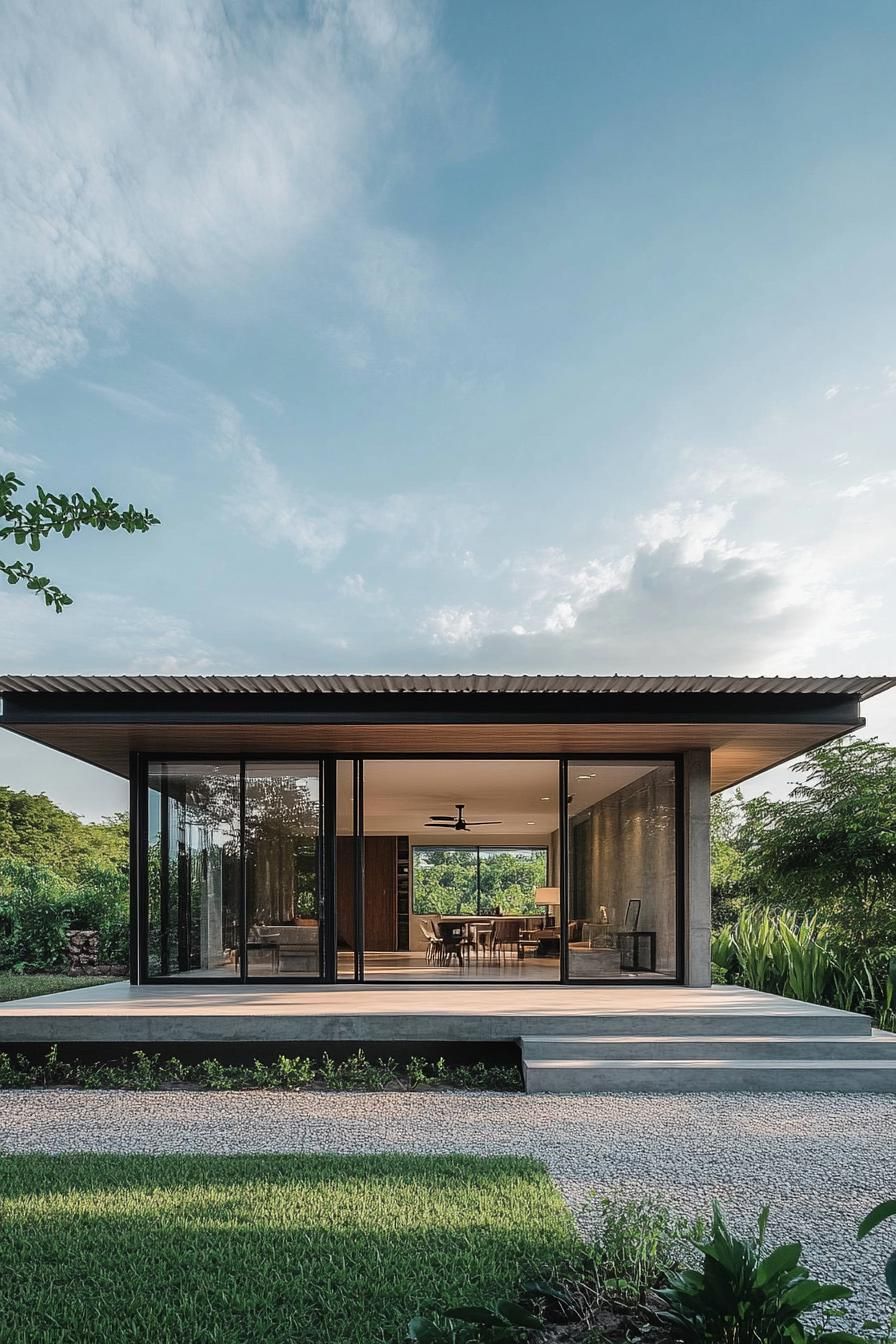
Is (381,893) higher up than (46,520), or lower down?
lower down

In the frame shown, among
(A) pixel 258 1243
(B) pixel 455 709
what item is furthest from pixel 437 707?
(A) pixel 258 1243

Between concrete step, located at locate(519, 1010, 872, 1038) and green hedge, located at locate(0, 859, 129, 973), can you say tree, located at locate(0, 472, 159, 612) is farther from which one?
green hedge, located at locate(0, 859, 129, 973)

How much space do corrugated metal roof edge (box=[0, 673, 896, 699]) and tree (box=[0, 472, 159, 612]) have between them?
6.51 metres

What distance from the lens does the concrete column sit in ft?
37.0

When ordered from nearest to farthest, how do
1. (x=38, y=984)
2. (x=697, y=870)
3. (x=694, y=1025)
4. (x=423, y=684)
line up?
1. (x=694, y=1025)
2. (x=423, y=684)
3. (x=697, y=870)
4. (x=38, y=984)

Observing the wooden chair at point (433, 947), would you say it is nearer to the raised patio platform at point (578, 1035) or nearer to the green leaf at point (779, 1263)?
the raised patio platform at point (578, 1035)

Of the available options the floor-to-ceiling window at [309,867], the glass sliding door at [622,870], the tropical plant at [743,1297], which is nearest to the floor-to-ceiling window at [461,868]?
the floor-to-ceiling window at [309,867]

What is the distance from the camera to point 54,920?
17.7 metres

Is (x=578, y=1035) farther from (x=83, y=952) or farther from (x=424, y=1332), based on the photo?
(x=83, y=952)

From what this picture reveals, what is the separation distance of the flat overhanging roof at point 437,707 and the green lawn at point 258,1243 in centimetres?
442

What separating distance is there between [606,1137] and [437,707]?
13.9ft

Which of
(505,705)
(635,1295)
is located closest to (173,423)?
(505,705)

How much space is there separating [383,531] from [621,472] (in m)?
4.77

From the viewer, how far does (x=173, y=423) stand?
56.0 ft
